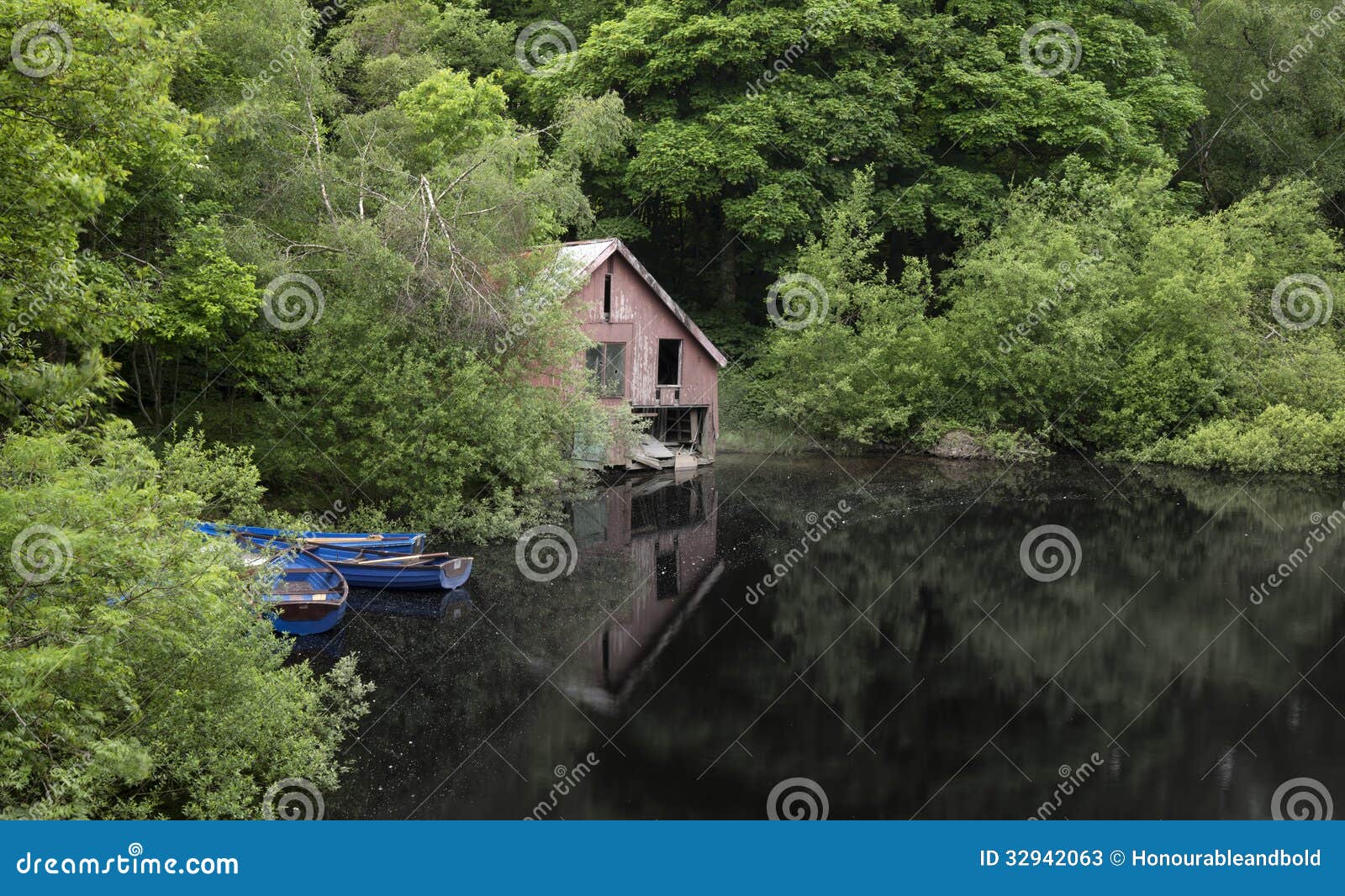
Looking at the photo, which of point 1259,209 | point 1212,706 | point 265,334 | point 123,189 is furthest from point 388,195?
point 1259,209

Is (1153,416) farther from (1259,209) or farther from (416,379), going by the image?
(416,379)

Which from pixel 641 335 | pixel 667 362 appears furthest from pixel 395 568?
pixel 667 362

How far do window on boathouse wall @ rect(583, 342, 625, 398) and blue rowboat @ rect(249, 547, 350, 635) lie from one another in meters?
15.6

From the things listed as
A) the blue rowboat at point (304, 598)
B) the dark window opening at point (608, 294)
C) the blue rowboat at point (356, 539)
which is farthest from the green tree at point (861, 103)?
the blue rowboat at point (304, 598)

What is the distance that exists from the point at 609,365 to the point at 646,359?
1241mm

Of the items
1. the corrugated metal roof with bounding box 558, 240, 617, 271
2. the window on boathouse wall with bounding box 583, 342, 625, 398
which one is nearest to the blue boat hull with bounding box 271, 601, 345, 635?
the corrugated metal roof with bounding box 558, 240, 617, 271

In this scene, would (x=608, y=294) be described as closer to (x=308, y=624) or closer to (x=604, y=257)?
(x=604, y=257)

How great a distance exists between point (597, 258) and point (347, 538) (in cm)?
1325

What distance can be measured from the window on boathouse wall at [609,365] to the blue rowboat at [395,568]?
13571 millimetres

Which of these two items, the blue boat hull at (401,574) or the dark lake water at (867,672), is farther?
the blue boat hull at (401,574)

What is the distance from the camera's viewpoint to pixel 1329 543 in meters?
23.7

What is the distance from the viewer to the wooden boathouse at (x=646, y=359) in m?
30.7

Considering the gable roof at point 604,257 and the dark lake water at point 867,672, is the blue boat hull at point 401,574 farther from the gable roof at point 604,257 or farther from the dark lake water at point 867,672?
the gable roof at point 604,257

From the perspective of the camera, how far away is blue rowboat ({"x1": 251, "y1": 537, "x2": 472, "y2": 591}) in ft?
58.5
